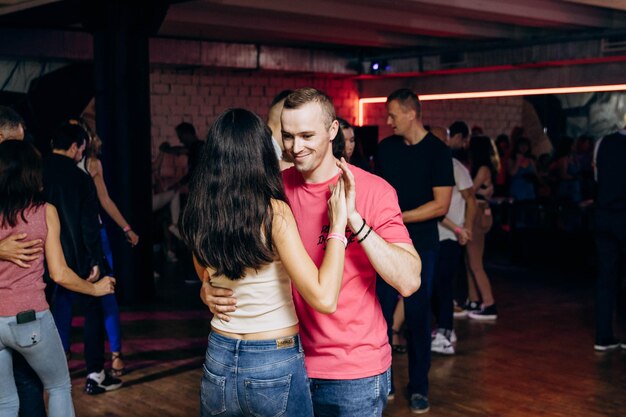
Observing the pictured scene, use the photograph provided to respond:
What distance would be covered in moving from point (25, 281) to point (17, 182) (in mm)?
345

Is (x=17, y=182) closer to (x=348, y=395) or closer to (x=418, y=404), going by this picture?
(x=348, y=395)

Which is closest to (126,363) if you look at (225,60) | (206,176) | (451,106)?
(206,176)

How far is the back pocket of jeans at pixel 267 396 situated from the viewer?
2.15 metres

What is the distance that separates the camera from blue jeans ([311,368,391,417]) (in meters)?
2.36

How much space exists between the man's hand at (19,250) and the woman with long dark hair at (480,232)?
4359 mm

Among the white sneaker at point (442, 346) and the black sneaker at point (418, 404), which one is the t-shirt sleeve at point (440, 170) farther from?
the white sneaker at point (442, 346)

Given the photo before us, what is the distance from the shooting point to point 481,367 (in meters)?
5.32

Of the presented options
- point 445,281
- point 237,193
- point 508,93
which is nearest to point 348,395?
point 237,193

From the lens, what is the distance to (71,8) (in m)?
8.02

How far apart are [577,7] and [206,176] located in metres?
7.70

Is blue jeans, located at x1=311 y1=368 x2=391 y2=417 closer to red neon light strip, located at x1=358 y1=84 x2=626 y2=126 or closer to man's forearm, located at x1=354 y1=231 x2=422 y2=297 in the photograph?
man's forearm, located at x1=354 y1=231 x2=422 y2=297

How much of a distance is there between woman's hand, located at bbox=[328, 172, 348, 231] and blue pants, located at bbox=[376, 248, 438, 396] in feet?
7.12

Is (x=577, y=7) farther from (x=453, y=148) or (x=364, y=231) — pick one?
(x=364, y=231)

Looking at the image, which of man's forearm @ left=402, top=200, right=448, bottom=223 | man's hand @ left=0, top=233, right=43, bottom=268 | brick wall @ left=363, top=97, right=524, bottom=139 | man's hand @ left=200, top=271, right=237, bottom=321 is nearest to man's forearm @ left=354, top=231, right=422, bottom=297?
man's hand @ left=200, top=271, right=237, bottom=321
